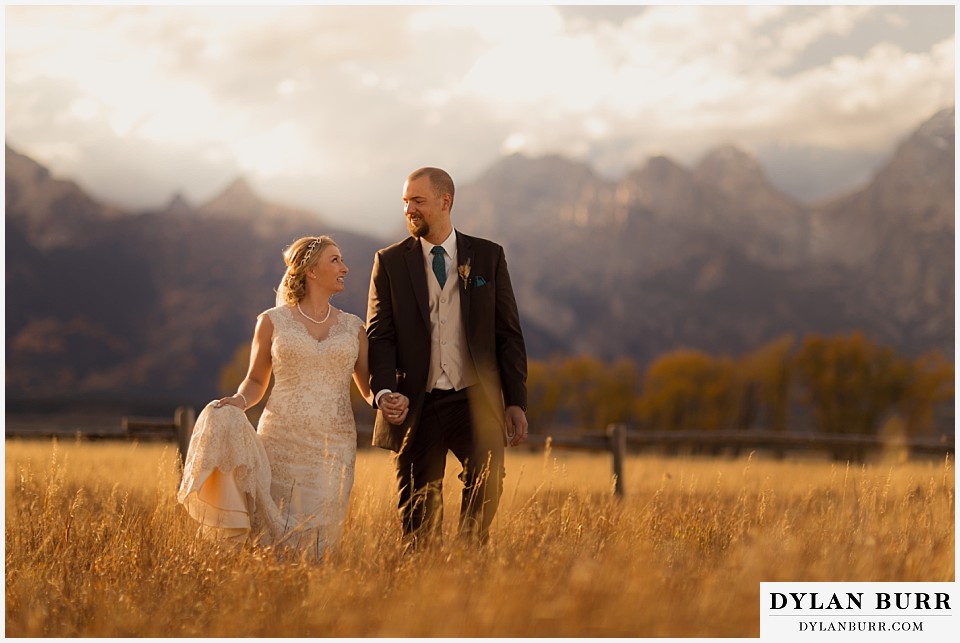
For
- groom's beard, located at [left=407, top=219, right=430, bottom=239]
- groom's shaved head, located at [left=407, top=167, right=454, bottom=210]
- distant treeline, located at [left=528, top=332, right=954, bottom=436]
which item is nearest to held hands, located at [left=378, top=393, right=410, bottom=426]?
groom's beard, located at [left=407, top=219, right=430, bottom=239]

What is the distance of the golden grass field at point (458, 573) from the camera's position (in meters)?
3.77

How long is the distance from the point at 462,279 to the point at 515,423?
0.78m

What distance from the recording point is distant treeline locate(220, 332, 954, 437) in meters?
59.5

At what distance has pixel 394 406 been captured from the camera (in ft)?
15.0

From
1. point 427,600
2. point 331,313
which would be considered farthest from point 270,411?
point 427,600

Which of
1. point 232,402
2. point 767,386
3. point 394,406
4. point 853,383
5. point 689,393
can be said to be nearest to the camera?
point 394,406

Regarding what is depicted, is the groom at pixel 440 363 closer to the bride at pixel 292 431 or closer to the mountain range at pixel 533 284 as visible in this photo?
the bride at pixel 292 431

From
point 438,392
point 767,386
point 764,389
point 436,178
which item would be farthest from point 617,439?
point 764,389

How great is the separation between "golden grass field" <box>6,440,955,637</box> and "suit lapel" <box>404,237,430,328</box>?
113cm

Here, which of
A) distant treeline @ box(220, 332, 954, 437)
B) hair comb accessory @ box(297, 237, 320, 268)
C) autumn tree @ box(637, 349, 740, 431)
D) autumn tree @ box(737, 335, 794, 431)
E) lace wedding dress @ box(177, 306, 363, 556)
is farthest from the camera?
autumn tree @ box(637, 349, 740, 431)

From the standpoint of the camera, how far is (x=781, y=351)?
222 ft

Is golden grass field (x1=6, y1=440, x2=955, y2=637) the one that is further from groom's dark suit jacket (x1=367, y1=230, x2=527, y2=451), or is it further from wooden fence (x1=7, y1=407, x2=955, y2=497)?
wooden fence (x1=7, y1=407, x2=955, y2=497)

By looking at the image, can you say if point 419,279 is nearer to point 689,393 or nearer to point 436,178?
point 436,178

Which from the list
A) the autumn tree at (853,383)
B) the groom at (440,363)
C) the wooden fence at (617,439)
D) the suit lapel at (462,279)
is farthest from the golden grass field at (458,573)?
the autumn tree at (853,383)
